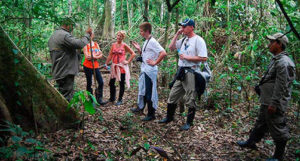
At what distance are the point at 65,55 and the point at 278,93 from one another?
3.75m

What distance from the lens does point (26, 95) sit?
3070 mm

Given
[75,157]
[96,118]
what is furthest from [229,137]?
[75,157]

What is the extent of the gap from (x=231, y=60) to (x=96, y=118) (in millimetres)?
4165

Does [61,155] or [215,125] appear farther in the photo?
[215,125]

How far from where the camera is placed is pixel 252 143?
3959 millimetres

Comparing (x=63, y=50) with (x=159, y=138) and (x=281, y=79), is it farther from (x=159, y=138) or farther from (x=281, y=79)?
(x=281, y=79)

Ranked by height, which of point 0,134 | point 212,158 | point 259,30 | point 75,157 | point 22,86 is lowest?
point 212,158

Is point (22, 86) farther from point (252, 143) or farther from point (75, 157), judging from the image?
point (252, 143)

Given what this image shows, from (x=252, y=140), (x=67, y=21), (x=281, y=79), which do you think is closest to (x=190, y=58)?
(x=281, y=79)

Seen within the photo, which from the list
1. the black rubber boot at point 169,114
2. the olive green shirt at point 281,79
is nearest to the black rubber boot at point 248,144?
the olive green shirt at point 281,79

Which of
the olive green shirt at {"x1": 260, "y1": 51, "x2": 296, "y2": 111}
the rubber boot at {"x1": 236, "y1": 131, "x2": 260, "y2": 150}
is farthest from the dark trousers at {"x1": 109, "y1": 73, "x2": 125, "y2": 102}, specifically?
the olive green shirt at {"x1": 260, "y1": 51, "x2": 296, "y2": 111}

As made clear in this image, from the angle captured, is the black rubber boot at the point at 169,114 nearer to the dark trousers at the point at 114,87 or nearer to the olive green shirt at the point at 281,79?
the dark trousers at the point at 114,87

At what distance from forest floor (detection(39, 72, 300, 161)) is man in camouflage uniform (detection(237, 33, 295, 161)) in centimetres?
57

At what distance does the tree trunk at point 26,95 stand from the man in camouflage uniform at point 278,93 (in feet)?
10.1
